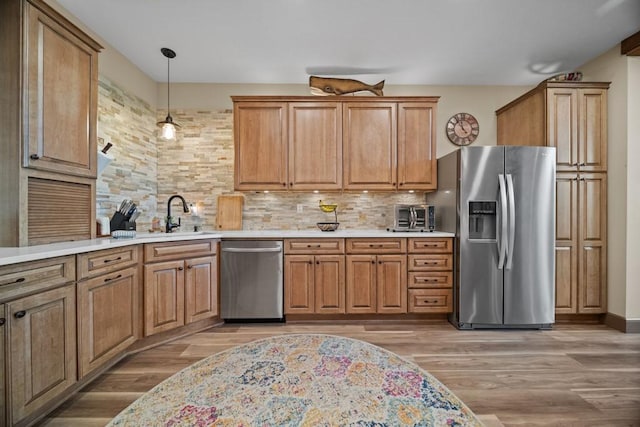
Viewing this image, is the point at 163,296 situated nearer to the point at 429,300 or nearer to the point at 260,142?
the point at 260,142

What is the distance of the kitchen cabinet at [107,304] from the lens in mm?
1863

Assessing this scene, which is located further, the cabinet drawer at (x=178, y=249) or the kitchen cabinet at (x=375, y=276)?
the kitchen cabinet at (x=375, y=276)

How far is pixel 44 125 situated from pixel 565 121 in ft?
14.9

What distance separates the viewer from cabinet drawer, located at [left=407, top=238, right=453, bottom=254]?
314cm

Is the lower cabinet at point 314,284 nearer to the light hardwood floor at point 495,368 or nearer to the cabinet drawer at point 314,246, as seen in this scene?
the cabinet drawer at point 314,246

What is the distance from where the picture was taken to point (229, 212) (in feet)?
12.4

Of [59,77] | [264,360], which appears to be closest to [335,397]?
[264,360]

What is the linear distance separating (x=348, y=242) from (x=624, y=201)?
2754 mm

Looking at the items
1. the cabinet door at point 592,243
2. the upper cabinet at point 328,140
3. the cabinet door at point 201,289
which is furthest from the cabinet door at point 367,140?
the cabinet door at point 592,243

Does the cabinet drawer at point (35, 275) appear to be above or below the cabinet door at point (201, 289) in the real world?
above

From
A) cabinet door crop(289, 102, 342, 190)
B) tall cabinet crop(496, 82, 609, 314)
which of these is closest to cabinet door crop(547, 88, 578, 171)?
tall cabinet crop(496, 82, 609, 314)

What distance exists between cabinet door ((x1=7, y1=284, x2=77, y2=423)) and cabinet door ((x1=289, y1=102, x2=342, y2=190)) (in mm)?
2274

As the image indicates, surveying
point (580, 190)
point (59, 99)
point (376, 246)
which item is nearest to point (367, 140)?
point (376, 246)

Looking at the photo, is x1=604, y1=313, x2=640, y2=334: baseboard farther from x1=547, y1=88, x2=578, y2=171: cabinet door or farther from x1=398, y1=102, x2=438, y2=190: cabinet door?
x1=398, y1=102, x2=438, y2=190: cabinet door
